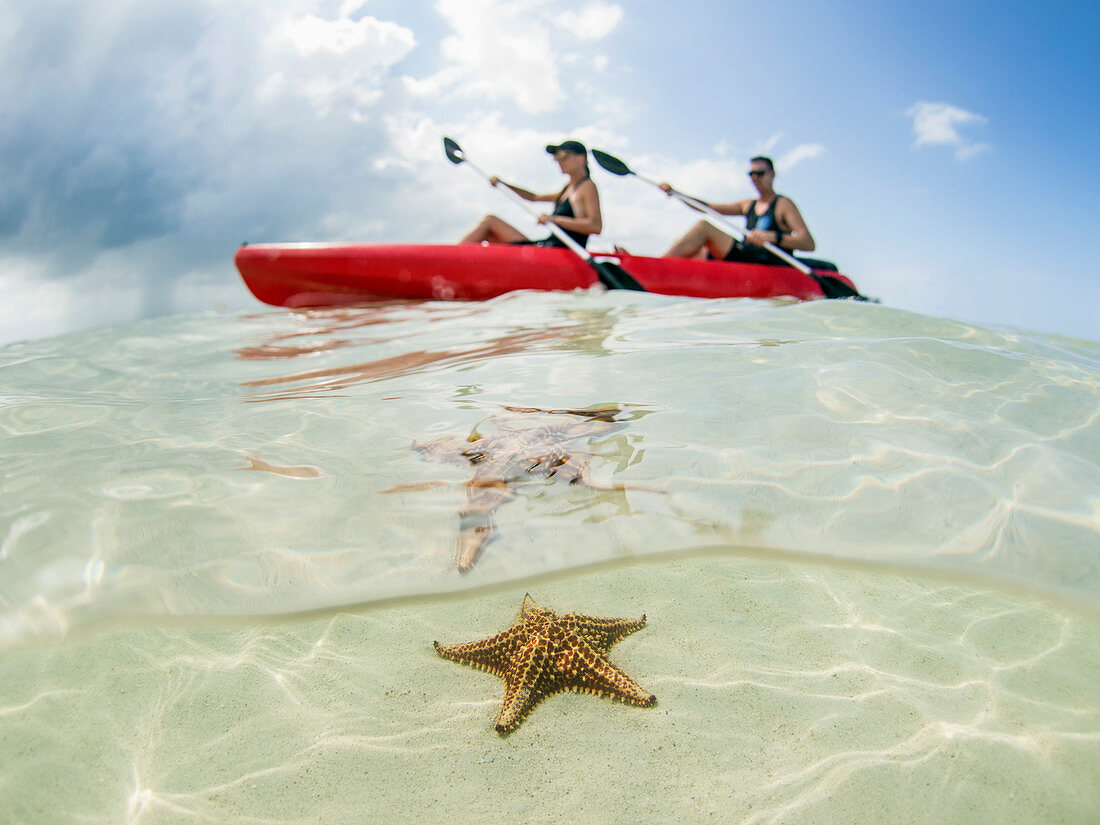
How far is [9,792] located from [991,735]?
8.55 ft

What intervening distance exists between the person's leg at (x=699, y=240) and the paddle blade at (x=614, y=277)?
1.49m

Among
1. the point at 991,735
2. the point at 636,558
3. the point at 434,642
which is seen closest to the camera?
the point at 991,735

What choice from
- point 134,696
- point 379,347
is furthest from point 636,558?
point 379,347

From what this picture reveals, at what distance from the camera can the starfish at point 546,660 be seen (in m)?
1.61

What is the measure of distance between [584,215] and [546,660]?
911 centimetres

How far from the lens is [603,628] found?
182 centimetres

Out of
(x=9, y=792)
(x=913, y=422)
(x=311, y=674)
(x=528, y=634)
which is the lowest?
(x=9, y=792)

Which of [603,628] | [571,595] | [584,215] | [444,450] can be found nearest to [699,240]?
[584,215]

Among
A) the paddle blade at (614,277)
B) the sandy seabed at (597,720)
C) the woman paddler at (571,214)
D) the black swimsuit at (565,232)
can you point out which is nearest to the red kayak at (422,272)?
the paddle blade at (614,277)

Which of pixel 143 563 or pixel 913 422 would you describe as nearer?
pixel 143 563

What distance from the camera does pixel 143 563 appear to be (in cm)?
221

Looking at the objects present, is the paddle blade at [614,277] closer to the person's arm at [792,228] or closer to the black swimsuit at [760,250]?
the black swimsuit at [760,250]

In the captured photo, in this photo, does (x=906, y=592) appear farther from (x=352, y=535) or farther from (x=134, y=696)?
(x=134, y=696)

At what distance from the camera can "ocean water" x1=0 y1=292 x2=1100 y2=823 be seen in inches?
57.2
